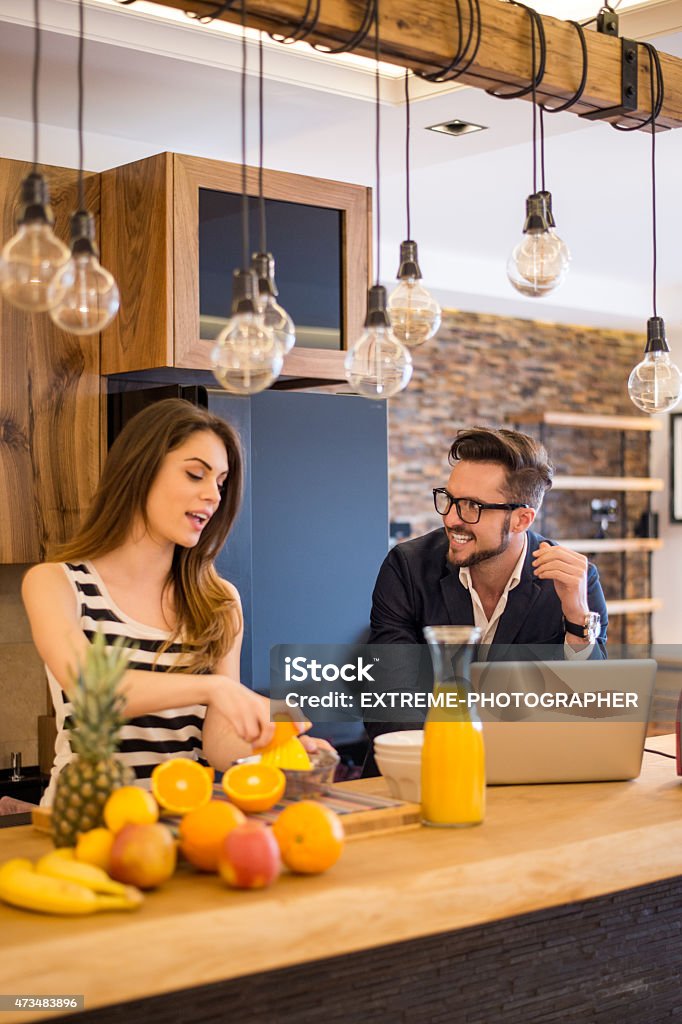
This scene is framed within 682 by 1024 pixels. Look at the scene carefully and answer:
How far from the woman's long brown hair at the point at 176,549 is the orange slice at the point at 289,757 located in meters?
0.48

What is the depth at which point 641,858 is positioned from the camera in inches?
79.0

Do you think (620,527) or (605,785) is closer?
(605,785)

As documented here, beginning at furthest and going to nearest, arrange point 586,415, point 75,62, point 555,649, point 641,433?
point 641,433 < point 586,415 < point 75,62 < point 555,649

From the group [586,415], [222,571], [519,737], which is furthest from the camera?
[586,415]

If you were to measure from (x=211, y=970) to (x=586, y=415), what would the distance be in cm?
777

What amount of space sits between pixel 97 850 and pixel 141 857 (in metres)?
0.08

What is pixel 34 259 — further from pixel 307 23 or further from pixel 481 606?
pixel 481 606

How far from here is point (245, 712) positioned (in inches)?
82.3

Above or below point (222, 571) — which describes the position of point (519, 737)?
below

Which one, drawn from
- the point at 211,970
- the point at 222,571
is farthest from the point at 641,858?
the point at 222,571

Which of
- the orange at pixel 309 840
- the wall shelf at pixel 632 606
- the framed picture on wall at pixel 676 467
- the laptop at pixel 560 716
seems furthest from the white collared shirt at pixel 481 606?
the framed picture on wall at pixel 676 467

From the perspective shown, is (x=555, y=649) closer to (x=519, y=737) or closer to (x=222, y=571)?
(x=519, y=737)

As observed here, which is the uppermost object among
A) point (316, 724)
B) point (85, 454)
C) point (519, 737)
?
point (85, 454)

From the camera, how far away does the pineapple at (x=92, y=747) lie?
1723 mm
